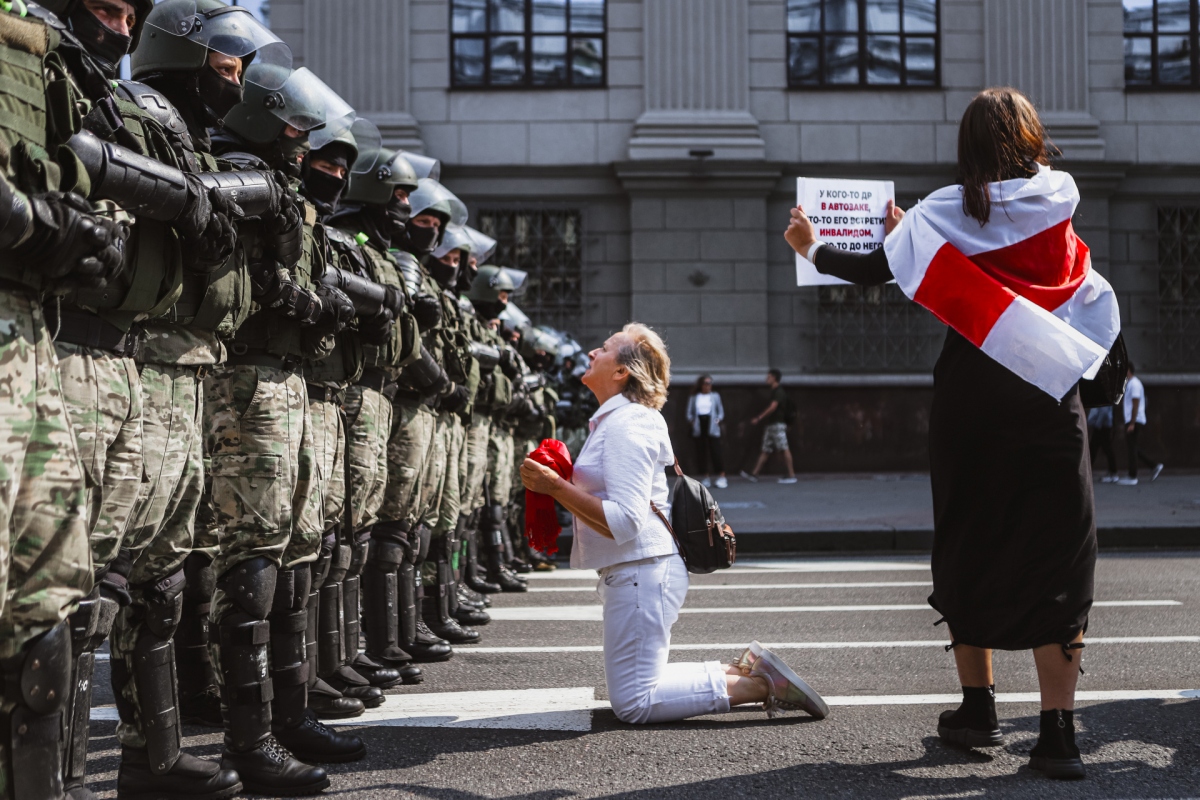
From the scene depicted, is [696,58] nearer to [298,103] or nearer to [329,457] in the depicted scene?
[298,103]

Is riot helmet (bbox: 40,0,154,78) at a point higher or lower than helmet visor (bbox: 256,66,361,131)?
lower

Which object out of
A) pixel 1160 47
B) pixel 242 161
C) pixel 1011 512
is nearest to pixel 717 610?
pixel 1011 512

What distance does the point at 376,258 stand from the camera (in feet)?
18.6

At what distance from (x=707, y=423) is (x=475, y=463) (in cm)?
1016

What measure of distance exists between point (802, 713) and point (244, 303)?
8.19ft

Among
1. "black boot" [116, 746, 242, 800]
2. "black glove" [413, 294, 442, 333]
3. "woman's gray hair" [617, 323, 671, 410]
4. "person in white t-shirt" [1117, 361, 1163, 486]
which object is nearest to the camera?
"black boot" [116, 746, 242, 800]

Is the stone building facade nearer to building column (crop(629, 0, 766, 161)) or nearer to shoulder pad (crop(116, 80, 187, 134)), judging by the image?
building column (crop(629, 0, 766, 161))

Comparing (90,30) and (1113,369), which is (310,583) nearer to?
(90,30)

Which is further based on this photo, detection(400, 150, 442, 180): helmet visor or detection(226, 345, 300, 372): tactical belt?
detection(400, 150, 442, 180): helmet visor

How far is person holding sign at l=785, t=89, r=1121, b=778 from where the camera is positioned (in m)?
3.84

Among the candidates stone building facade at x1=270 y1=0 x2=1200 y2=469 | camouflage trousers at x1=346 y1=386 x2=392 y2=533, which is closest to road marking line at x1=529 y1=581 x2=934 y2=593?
camouflage trousers at x1=346 y1=386 x2=392 y2=533

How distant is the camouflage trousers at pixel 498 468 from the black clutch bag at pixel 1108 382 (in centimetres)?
554

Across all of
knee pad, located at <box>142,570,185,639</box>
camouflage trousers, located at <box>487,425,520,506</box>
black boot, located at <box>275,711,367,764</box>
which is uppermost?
camouflage trousers, located at <box>487,425,520,506</box>

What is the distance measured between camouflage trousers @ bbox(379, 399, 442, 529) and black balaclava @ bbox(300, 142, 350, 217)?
105 cm
